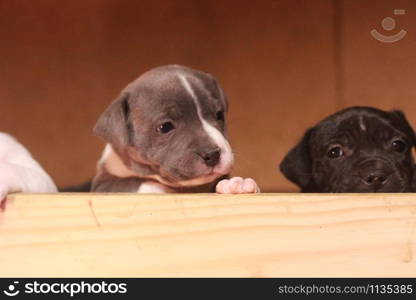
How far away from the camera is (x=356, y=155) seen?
8.85 ft

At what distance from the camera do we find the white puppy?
81.8 inches

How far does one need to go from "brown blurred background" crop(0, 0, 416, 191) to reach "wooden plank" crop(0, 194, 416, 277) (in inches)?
61.2

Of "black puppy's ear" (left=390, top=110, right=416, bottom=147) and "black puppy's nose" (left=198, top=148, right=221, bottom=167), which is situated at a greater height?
"black puppy's ear" (left=390, top=110, right=416, bottom=147)

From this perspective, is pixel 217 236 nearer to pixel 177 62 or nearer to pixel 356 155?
pixel 356 155

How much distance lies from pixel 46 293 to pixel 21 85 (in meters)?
1.92

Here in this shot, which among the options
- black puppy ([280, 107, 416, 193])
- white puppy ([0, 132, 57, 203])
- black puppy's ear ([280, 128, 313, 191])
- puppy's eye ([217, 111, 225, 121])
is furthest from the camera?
black puppy's ear ([280, 128, 313, 191])

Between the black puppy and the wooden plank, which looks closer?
the wooden plank

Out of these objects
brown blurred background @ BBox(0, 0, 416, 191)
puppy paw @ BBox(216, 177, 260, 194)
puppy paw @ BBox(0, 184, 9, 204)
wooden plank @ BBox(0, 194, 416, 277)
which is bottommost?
wooden plank @ BBox(0, 194, 416, 277)

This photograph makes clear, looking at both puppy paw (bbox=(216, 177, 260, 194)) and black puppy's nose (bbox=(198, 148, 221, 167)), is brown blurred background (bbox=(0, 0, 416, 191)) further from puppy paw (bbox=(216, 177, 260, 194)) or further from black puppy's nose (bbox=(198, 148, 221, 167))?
puppy paw (bbox=(216, 177, 260, 194))

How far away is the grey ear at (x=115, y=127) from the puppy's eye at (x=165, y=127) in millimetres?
125

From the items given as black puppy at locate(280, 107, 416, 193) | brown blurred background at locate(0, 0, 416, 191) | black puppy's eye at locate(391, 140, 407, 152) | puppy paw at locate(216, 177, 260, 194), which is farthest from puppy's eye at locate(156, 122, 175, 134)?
brown blurred background at locate(0, 0, 416, 191)

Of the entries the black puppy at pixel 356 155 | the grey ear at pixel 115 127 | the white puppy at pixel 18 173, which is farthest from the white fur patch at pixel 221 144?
the white puppy at pixel 18 173

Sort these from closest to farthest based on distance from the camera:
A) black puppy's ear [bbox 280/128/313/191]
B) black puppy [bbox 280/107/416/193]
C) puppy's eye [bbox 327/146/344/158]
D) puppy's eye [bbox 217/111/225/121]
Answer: black puppy [bbox 280/107/416/193], puppy's eye [bbox 217/111/225/121], puppy's eye [bbox 327/146/344/158], black puppy's ear [bbox 280/128/313/191]

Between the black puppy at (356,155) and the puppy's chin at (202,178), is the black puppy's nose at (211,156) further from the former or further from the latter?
the black puppy at (356,155)
